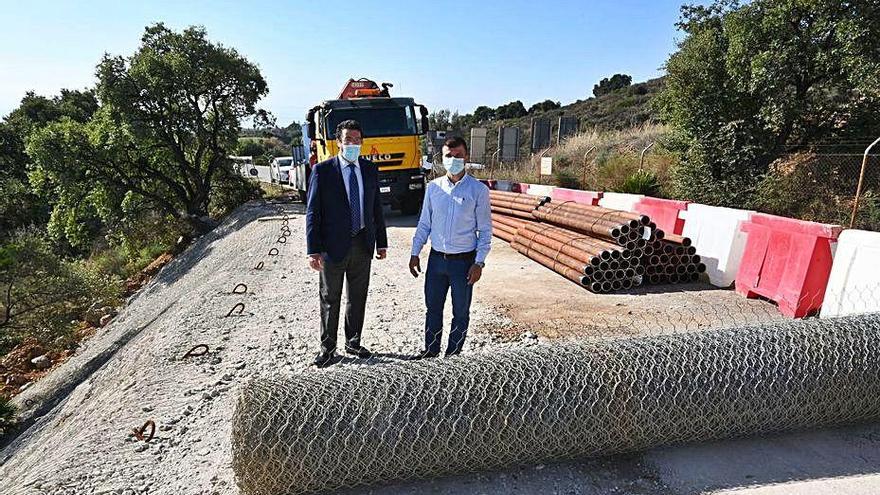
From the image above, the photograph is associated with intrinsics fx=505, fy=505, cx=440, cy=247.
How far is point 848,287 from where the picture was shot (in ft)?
15.3

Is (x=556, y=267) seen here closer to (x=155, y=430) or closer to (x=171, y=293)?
(x=155, y=430)

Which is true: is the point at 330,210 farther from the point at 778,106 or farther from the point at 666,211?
the point at 778,106

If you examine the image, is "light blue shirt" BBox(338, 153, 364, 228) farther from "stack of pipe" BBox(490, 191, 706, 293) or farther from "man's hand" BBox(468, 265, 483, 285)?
"stack of pipe" BBox(490, 191, 706, 293)

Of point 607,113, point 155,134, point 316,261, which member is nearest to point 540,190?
point 316,261

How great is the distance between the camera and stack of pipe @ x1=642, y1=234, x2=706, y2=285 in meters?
6.49

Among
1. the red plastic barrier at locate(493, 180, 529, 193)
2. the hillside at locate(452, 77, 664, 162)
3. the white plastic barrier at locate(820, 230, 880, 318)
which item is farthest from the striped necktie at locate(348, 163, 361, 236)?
the hillside at locate(452, 77, 664, 162)

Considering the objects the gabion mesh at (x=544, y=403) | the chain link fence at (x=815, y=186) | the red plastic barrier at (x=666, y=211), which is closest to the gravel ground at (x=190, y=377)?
the gabion mesh at (x=544, y=403)

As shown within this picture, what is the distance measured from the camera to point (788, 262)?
5.34 m

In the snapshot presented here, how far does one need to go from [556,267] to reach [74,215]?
16093 millimetres

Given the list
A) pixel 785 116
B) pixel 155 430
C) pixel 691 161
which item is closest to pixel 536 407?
pixel 155 430

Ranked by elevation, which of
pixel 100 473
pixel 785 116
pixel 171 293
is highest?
pixel 785 116

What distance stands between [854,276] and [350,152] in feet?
15.2

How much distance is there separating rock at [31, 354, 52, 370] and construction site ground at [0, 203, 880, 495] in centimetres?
78

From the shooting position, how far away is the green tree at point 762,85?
25.3 feet
